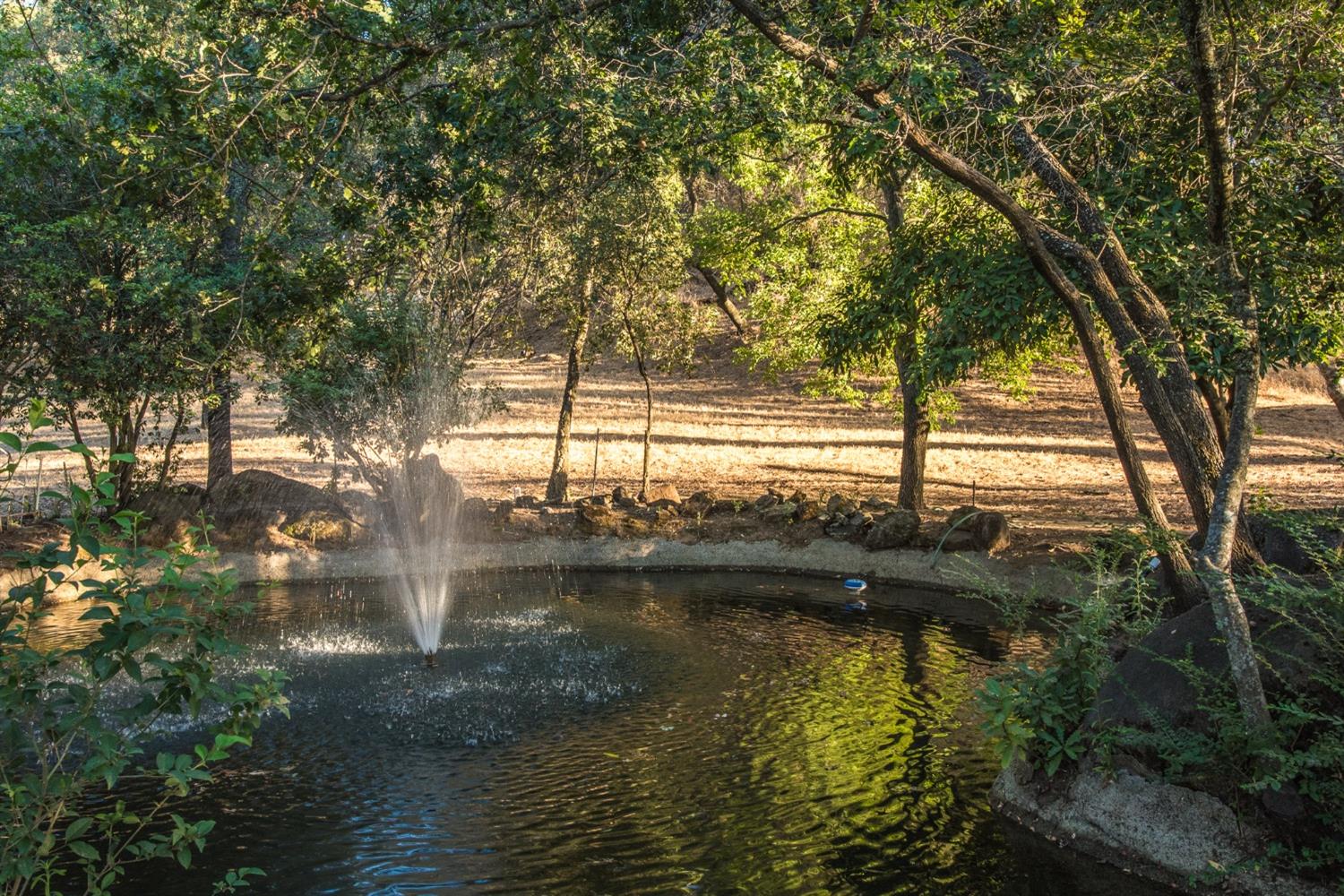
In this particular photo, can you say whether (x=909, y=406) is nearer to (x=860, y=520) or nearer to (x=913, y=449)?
(x=913, y=449)

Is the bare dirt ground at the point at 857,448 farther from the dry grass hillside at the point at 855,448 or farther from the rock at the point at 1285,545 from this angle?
the rock at the point at 1285,545


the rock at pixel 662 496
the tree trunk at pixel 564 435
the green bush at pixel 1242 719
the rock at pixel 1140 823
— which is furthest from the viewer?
the tree trunk at pixel 564 435

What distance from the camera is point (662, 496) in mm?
23594

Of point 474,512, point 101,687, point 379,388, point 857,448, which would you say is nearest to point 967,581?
point 474,512

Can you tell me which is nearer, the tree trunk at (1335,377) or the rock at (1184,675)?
the rock at (1184,675)

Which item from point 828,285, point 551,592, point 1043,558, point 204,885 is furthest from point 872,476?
point 204,885

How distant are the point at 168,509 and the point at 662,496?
9.68m

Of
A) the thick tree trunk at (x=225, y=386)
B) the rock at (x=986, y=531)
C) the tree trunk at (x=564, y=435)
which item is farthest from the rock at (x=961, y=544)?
the thick tree trunk at (x=225, y=386)

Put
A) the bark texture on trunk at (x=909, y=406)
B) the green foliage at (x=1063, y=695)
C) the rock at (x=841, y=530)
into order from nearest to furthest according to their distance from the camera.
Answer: the green foliage at (x=1063, y=695)
the bark texture on trunk at (x=909, y=406)
the rock at (x=841, y=530)

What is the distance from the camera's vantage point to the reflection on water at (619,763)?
8.09m

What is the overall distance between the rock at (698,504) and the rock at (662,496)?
0.25 meters

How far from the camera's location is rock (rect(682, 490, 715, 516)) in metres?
22.3

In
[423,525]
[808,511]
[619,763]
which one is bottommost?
[619,763]

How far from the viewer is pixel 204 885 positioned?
780 cm
